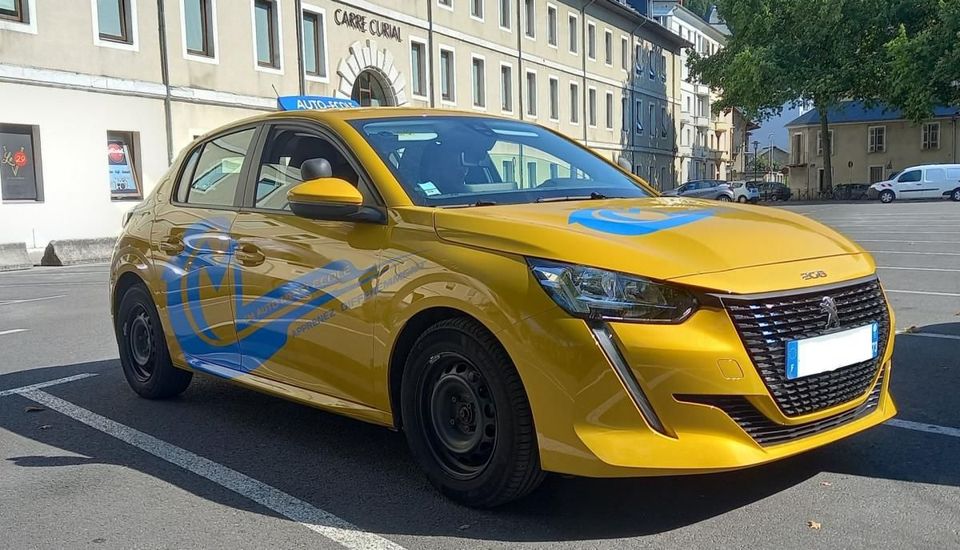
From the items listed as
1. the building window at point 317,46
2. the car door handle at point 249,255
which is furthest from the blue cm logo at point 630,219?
the building window at point 317,46

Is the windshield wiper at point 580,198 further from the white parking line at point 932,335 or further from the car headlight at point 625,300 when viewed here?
the white parking line at point 932,335

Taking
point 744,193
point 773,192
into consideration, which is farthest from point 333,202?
point 773,192

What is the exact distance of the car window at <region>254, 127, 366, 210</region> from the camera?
4.43 metres

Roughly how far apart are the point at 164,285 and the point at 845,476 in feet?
12.3

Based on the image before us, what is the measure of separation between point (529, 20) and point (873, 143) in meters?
35.4

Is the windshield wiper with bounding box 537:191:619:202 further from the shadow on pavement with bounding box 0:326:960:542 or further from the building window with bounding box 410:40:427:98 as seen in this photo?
the building window with bounding box 410:40:427:98

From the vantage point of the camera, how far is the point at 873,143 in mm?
63562

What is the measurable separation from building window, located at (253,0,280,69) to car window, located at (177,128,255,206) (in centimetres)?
2019

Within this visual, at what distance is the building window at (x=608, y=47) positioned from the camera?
47.2 meters

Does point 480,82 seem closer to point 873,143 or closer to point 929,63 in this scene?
point 929,63

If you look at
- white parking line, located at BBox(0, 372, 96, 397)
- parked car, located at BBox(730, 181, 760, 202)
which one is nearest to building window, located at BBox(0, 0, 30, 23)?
white parking line, located at BBox(0, 372, 96, 397)

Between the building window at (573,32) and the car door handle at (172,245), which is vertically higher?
the building window at (573,32)

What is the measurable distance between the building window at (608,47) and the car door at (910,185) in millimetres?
15942

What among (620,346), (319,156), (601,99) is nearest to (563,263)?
(620,346)
